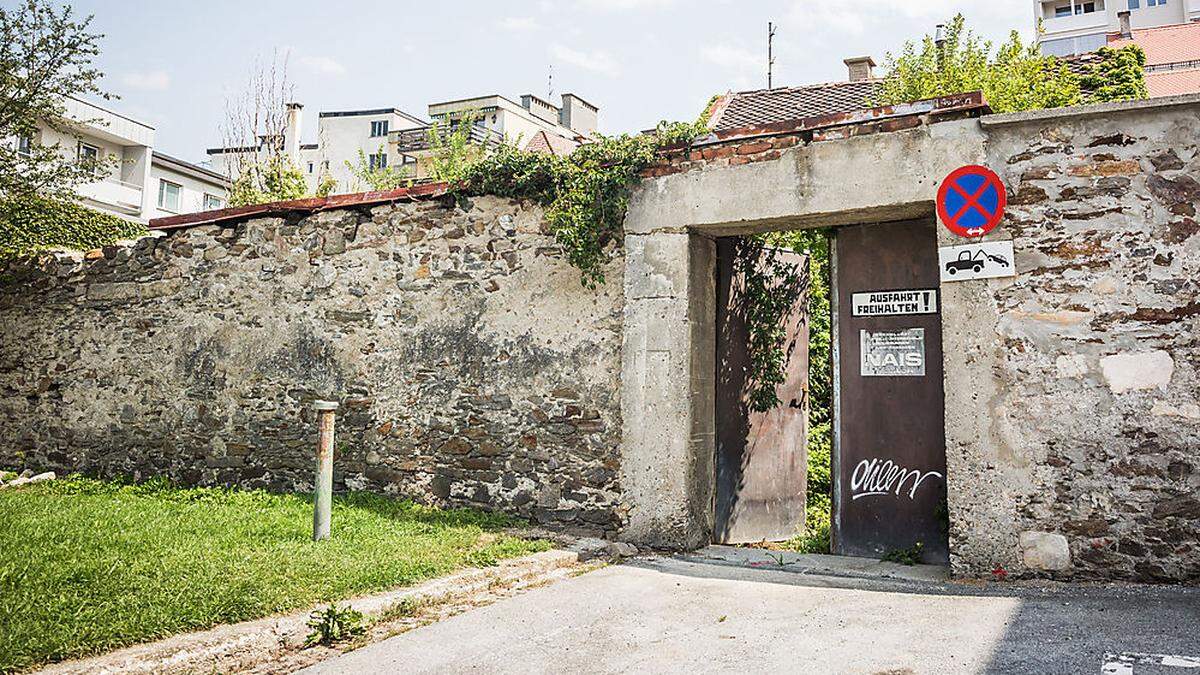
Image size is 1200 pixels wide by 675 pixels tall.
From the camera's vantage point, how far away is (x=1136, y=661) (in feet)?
11.0

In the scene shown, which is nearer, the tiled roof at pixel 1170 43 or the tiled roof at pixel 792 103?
the tiled roof at pixel 792 103

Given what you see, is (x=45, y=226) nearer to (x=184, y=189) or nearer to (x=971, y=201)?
(x=971, y=201)

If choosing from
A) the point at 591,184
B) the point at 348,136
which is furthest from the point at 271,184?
the point at 348,136

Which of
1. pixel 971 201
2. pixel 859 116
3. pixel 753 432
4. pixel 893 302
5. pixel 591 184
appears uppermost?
pixel 859 116

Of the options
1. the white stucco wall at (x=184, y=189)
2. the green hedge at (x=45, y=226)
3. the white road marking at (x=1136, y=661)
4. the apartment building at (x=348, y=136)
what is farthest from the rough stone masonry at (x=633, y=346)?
the apartment building at (x=348, y=136)

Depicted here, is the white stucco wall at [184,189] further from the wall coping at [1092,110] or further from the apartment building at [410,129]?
the wall coping at [1092,110]

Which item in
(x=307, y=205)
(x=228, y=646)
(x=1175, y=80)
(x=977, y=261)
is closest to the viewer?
(x=228, y=646)

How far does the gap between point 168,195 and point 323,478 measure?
32.7 m

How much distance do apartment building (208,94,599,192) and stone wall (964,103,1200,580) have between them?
67.6 ft

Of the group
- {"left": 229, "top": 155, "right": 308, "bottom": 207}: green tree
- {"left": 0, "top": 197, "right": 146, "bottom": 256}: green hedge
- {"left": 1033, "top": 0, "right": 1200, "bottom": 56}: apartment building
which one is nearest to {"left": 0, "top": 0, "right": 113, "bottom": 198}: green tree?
{"left": 0, "top": 197, "right": 146, "bottom": 256}: green hedge

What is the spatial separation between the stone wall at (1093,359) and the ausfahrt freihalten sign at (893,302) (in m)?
0.77

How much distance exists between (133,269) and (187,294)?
2.76 feet

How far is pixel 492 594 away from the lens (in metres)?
4.88

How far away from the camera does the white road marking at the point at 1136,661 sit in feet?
10.7
